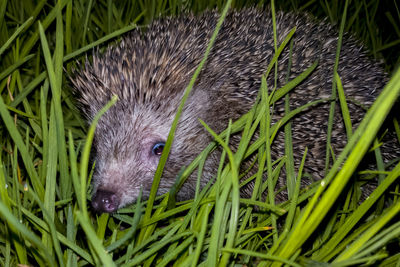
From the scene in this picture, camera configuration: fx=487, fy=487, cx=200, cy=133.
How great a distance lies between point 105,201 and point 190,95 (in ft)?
2.33

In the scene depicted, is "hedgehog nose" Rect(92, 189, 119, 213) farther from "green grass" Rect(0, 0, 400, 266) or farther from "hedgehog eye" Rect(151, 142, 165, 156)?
"hedgehog eye" Rect(151, 142, 165, 156)

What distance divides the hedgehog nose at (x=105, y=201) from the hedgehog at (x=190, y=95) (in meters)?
0.02

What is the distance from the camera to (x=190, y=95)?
253 cm

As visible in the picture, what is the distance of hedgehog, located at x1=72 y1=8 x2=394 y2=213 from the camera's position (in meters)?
2.43

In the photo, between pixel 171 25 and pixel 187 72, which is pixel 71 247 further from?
pixel 171 25

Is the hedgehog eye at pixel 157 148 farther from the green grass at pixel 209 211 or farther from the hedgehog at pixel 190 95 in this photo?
the green grass at pixel 209 211

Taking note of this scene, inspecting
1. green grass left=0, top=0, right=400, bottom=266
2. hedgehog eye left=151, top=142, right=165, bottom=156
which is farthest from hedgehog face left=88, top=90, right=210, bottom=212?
green grass left=0, top=0, right=400, bottom=266

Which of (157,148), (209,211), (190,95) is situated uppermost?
(190,95)

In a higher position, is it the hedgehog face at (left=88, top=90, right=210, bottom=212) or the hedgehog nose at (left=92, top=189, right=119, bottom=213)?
the hedgehog face at (left=88, top=90, right=210, bottom=212)

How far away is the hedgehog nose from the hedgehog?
0.02 metres

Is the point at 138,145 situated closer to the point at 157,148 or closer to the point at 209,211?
the point at 157,148

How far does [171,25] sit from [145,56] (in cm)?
37

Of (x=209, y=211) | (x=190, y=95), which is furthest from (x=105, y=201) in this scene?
(x=190, y=95)

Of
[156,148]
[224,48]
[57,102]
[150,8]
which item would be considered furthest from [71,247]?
[150,8]
